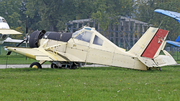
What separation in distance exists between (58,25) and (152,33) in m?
45.7

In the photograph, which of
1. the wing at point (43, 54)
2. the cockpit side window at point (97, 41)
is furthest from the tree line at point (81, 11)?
the cockpit side window at point (97, 41)

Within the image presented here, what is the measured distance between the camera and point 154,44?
16.8 meters

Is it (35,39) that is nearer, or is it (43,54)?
(43,54)

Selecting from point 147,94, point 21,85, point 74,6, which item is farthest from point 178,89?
point 74,6

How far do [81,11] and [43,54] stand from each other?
167ft

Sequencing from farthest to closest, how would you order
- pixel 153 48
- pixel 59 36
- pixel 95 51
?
pixel 59 36 < pixel 95 51 < pixel 153 48

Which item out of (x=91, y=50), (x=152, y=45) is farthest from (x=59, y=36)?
(x=152, y=45)

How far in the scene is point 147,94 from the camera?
920 centimetres

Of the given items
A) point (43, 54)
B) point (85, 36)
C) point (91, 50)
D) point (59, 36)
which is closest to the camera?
point (43, 54)

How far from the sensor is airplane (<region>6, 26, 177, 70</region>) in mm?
16609

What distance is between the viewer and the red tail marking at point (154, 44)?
55.0 feet

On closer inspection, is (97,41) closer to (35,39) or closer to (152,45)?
(152,45)

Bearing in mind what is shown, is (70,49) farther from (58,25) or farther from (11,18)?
(11,18)

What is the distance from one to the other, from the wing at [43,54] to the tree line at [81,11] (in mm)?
40422
